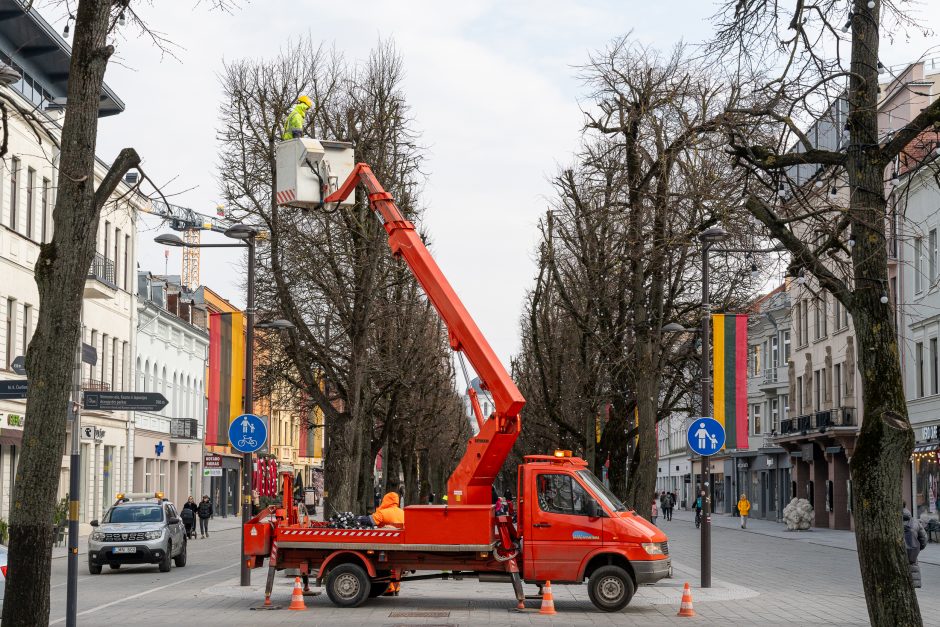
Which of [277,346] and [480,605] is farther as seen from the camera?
[277,346]

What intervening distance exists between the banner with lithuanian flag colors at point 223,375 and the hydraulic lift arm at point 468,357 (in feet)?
18.3

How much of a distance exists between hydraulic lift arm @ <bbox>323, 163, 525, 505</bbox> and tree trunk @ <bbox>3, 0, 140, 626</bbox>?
999 centimetres

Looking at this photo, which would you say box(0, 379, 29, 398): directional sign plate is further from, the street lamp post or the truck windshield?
the truck windshield

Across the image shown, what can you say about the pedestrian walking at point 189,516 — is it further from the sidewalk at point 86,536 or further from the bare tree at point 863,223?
the bare tree at point 863,223

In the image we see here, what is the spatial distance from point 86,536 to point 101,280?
9.50 meters

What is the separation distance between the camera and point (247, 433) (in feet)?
76.8

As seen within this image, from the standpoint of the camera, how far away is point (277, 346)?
40719 mm

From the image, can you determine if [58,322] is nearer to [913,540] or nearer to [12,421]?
[913,540]

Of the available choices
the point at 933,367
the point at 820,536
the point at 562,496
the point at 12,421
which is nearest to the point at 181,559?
the point at 12,421

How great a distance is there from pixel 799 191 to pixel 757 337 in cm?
6853

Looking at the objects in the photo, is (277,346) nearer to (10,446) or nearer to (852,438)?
(10,446)

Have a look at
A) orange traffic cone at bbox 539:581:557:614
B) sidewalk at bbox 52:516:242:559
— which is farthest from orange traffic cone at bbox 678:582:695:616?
sidewalk at bbox 52:516:242:559

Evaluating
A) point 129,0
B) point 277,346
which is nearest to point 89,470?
point 277,346

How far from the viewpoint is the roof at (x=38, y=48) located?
3919 centimetres
